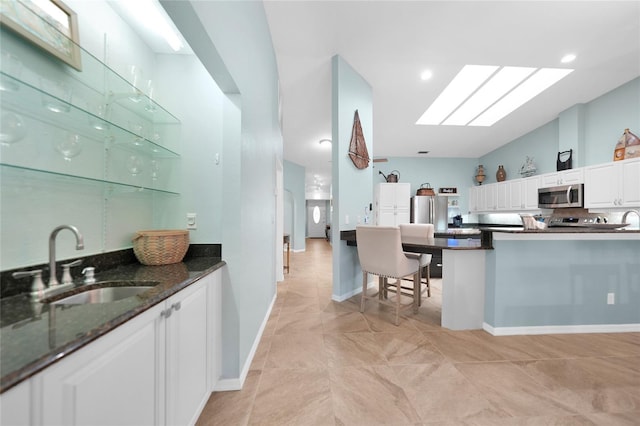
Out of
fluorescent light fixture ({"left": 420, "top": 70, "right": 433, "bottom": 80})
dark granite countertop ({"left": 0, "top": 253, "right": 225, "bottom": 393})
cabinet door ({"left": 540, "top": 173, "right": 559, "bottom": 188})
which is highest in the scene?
fluorescent light fixture ({"left": 420, "top": 70, "right": 433, "bottom": 80})

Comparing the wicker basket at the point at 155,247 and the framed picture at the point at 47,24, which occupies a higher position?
the framed picture at the point at 47,24

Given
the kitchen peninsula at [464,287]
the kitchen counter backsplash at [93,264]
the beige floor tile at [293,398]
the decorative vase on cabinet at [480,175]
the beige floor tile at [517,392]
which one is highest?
the decorative vase on cabinet at [480,175]

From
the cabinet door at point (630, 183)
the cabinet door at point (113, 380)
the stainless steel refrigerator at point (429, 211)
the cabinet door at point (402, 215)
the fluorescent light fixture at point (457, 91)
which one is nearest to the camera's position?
the cabinet door at point (113, 380)

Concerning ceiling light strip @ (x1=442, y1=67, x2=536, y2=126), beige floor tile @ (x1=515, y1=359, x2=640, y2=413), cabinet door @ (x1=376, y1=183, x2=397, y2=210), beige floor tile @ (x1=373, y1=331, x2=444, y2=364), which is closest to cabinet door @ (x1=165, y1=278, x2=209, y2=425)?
beige floor tile @ (x1=373, y1=331, x2=444, y2=364)

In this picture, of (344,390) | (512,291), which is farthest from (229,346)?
(512,291)

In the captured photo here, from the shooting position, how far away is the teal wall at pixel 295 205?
7.75 metres

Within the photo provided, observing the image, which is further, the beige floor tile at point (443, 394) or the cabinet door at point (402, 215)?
the cabinet door at point (402, 215)

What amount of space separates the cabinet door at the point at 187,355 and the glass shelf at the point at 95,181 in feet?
2.50

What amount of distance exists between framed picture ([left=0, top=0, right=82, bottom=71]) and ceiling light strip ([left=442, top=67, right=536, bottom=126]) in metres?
4.67

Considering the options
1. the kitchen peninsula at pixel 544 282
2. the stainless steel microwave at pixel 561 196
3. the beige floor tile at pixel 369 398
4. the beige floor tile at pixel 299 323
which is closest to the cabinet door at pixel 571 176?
the stainless steel microwave at pixel 561 196

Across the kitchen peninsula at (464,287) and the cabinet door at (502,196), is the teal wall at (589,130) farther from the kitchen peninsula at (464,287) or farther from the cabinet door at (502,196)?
the kitchen peninsula at (464,287)

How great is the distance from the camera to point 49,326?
63 centimetres

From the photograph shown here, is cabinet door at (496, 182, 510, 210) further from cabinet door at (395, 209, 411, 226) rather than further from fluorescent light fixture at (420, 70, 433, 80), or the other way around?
fluorescent light fixture at (420, 70, 433, 80)

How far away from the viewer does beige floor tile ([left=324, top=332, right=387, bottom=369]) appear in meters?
1.75
